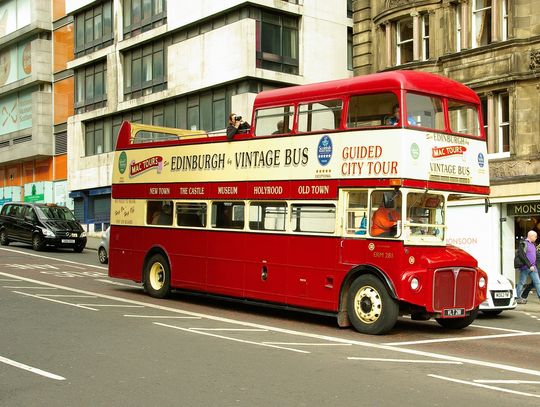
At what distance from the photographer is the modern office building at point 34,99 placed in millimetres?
51438

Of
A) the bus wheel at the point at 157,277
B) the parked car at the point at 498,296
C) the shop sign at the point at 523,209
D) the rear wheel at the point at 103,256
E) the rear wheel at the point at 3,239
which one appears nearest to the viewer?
the parked car at the point at 498,296

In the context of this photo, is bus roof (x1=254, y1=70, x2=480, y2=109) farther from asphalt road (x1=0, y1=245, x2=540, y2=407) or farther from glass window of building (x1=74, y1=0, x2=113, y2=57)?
glass window of building (x1=74, y1=0, x2=113, y2=57)

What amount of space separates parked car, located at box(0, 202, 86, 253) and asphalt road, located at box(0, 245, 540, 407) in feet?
49.7

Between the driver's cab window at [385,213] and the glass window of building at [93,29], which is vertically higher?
the glass window of building at [93,29]

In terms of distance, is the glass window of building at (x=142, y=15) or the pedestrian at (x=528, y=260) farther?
the glass window of building at (x=142, y=15)

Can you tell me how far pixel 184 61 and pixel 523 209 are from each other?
19832 mm

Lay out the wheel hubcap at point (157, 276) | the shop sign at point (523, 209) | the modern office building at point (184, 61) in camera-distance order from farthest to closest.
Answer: the modern office building at point (184, 61), the shop sign at point (523, 209), the wheel hubcap at point (157, 276)

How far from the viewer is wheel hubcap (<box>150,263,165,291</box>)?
1758cm

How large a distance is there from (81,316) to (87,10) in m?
37.8

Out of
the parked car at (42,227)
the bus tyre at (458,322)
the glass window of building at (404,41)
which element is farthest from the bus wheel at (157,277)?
the parked car at (42,227)

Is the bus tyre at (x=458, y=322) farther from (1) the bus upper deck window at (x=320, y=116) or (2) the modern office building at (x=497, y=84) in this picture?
(2) the modern office building at (x=497, y=84)

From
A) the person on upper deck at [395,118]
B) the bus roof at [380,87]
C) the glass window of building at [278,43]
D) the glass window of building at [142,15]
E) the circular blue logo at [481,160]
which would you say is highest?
the glass window of building at [142,15]

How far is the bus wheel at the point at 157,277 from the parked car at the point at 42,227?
1479cm

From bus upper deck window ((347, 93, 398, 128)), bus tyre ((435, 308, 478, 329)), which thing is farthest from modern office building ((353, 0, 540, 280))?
bus upper deck window ((347, 93, 398, 128))
